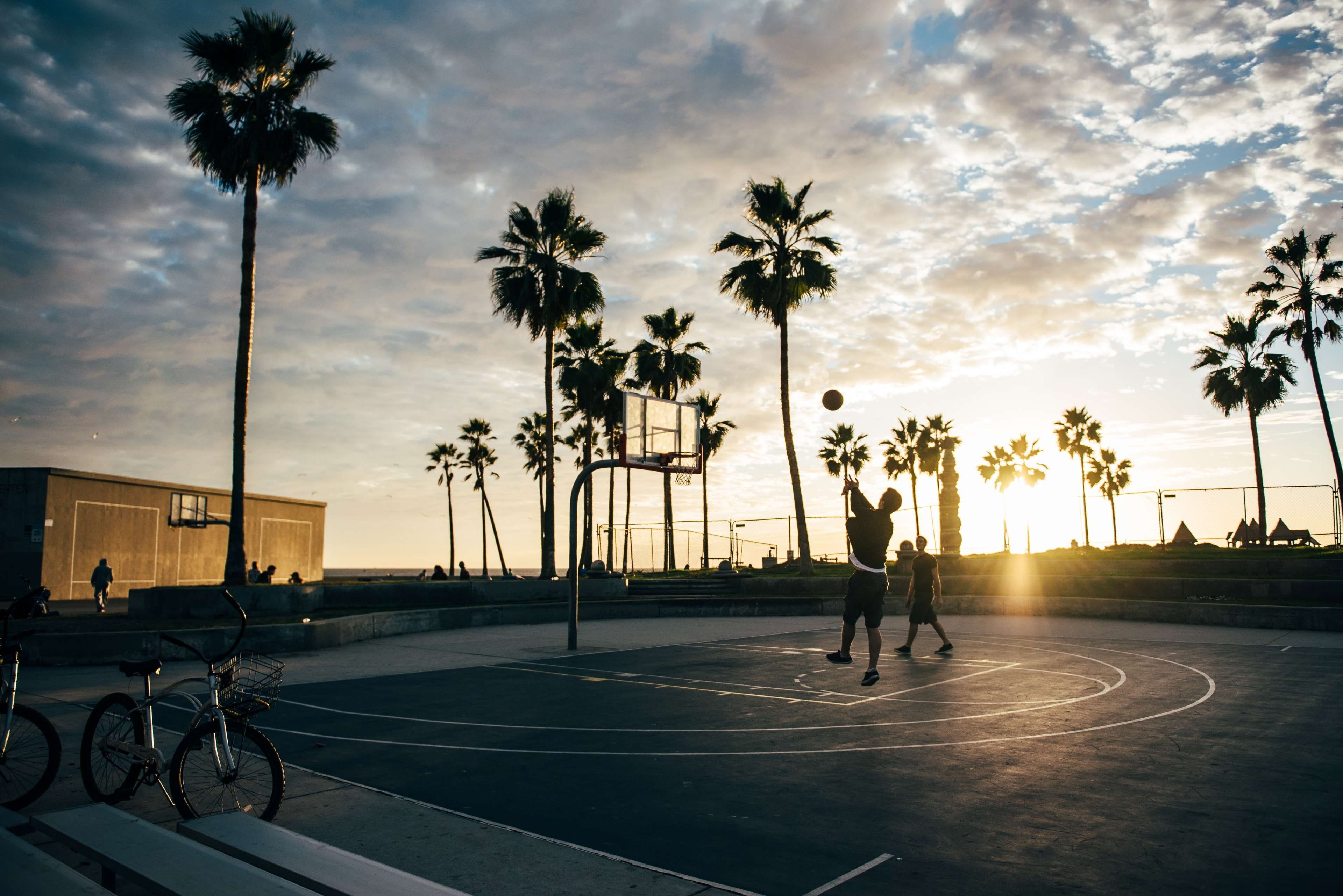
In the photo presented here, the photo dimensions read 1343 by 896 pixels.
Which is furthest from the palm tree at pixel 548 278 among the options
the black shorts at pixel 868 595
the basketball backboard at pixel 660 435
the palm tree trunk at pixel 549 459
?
the black shorts at pixel 868 595

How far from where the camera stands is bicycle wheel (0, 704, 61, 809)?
5719mm

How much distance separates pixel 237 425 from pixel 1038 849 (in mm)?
20890

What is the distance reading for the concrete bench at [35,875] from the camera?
3.40m

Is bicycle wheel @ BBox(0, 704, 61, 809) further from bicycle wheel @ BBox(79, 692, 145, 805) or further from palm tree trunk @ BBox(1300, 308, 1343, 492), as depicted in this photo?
palm tree trunk @ BBox(1300, 308, 1343, 492)

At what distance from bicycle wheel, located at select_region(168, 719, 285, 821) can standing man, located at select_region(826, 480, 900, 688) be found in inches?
284

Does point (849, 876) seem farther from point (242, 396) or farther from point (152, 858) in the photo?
point (242, 396)

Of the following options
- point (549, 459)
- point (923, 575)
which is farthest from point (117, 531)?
point (923, 575)

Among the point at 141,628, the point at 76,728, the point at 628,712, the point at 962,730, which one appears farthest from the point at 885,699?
the point at 141,628

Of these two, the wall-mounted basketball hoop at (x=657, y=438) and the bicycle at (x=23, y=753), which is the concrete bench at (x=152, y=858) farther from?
the wall-mounted basketball hoop at (x=657, y=438)

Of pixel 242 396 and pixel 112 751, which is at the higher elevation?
pixel 242 396

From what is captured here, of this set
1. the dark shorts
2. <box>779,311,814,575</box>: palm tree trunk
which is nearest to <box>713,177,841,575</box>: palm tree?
<box>779,311,814,575</box>: palm tree trunk

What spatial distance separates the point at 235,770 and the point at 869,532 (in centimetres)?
771

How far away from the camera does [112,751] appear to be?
5.70m

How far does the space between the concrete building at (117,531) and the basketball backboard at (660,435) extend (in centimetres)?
1563
